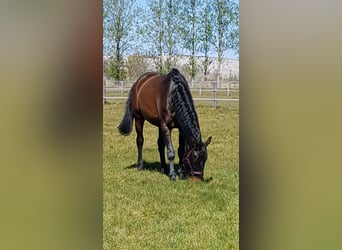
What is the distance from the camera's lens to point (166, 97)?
1.28 meters

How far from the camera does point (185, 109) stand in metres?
1.25

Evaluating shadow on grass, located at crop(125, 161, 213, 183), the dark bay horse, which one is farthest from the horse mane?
shadow on grass, located at crop(125, 161, 213, 183)

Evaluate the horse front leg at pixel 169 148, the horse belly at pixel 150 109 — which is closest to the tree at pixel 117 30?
the horse belly at pixel 150 109

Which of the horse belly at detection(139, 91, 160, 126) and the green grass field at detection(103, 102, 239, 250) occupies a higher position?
the horse belly at detection(139, 91, 160, 126)

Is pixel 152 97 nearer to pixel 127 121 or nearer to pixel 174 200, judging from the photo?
pixel 127 121

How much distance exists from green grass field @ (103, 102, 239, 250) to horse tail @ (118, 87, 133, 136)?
0.02 m

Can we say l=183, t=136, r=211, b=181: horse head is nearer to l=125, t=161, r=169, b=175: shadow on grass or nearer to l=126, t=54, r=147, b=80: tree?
l=125, t=161, r=169, b=175: shadow on grass

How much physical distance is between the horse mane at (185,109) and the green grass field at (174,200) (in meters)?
0.02

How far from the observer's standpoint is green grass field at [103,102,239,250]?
122 cm

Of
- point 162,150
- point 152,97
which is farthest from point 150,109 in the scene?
point 162,150

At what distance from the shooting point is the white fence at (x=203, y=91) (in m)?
1.23
